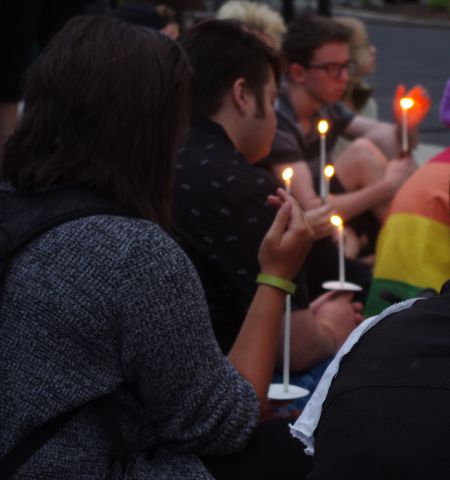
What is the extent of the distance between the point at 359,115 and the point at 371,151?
101 cm

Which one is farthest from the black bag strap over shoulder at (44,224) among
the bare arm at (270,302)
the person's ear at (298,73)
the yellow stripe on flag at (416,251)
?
the person's ear at (298,73)

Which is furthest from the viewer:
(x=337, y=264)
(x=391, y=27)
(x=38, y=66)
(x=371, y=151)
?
(x=391, y=27)

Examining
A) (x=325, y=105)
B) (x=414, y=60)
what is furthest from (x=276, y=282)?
(x=414, y=60)

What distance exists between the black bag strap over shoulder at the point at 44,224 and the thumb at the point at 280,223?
16.9 inches

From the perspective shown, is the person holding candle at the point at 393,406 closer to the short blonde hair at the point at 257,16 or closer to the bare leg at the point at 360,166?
the bare leg at the point at 360,166

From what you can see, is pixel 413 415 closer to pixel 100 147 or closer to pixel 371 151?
pixel 100 147

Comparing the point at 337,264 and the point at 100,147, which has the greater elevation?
the point at 100,147

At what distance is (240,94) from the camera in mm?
3248

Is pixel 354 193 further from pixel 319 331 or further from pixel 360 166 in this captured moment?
pixel 319 331

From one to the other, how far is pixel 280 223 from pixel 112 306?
57cm

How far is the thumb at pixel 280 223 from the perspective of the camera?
101 inches

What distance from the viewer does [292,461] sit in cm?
248

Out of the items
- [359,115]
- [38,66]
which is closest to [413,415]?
[38,66]

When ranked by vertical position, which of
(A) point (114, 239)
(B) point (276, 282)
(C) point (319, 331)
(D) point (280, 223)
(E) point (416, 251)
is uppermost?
(A) point (114, 239)
